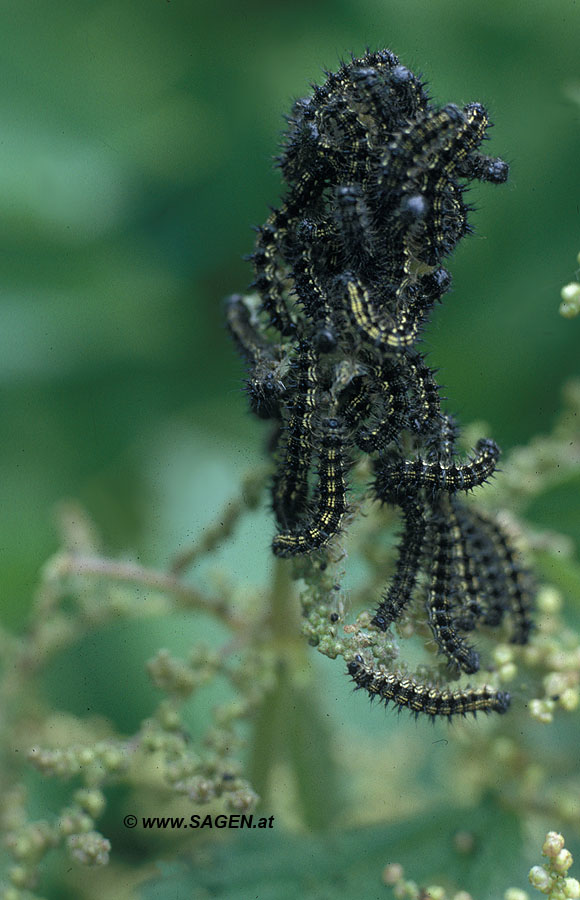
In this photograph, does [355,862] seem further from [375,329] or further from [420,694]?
[375,329]

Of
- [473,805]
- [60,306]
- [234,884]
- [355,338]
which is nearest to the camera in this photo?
[355,338]

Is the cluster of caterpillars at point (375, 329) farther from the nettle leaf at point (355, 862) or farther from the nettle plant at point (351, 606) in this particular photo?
the nettle leaf at point (355, 862)

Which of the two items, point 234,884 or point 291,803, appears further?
point 291,803

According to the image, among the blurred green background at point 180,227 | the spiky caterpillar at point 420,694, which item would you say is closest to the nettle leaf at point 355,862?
the spiky caterpillar at point 420,694

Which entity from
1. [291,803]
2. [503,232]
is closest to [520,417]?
[503,232]

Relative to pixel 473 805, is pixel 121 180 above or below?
above

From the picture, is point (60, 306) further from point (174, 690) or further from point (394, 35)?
point (174, 690)

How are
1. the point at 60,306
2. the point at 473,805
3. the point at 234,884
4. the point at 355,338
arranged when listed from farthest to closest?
the point at 60,306 → the point at 473,805 → the point at 234,884 → the point at 355,338
